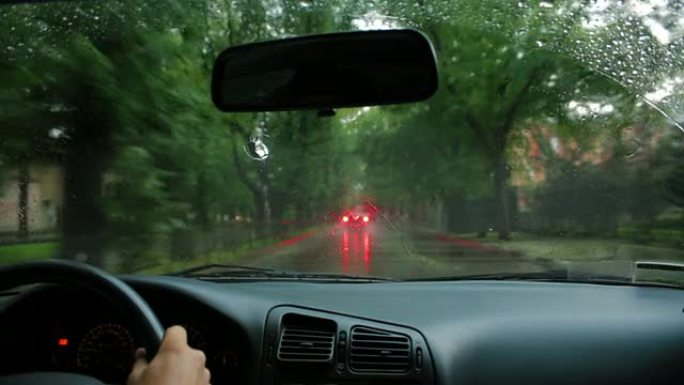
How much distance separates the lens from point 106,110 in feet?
21.1

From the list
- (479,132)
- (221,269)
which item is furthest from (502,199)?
(221,269)

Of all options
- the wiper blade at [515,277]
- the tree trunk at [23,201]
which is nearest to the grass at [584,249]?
the wiper blade at [515,277]

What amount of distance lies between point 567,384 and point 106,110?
435cm

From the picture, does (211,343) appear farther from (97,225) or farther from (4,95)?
(4,95)

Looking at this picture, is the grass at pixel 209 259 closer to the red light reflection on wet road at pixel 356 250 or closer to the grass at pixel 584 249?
the red light reflection on wet road at pixel 356 250

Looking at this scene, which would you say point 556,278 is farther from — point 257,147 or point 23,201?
point 23,201

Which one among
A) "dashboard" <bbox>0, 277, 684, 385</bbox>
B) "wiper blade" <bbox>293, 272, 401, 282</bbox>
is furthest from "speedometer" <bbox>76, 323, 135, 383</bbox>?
"wiper blade" <bbox>293, 272, 401, 282</bbox>

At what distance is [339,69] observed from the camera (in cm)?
341

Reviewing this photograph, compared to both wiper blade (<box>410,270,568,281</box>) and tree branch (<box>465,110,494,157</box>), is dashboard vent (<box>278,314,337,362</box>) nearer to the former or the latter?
wiper blade (<box>410,270,568,281</box>)

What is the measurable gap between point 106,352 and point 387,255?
2473 mm

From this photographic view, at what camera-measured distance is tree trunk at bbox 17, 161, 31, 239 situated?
19.6ft

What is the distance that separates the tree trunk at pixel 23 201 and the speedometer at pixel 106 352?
8.02 feet

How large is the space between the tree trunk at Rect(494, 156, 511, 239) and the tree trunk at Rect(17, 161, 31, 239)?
12.3 feet

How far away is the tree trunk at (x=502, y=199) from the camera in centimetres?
584
